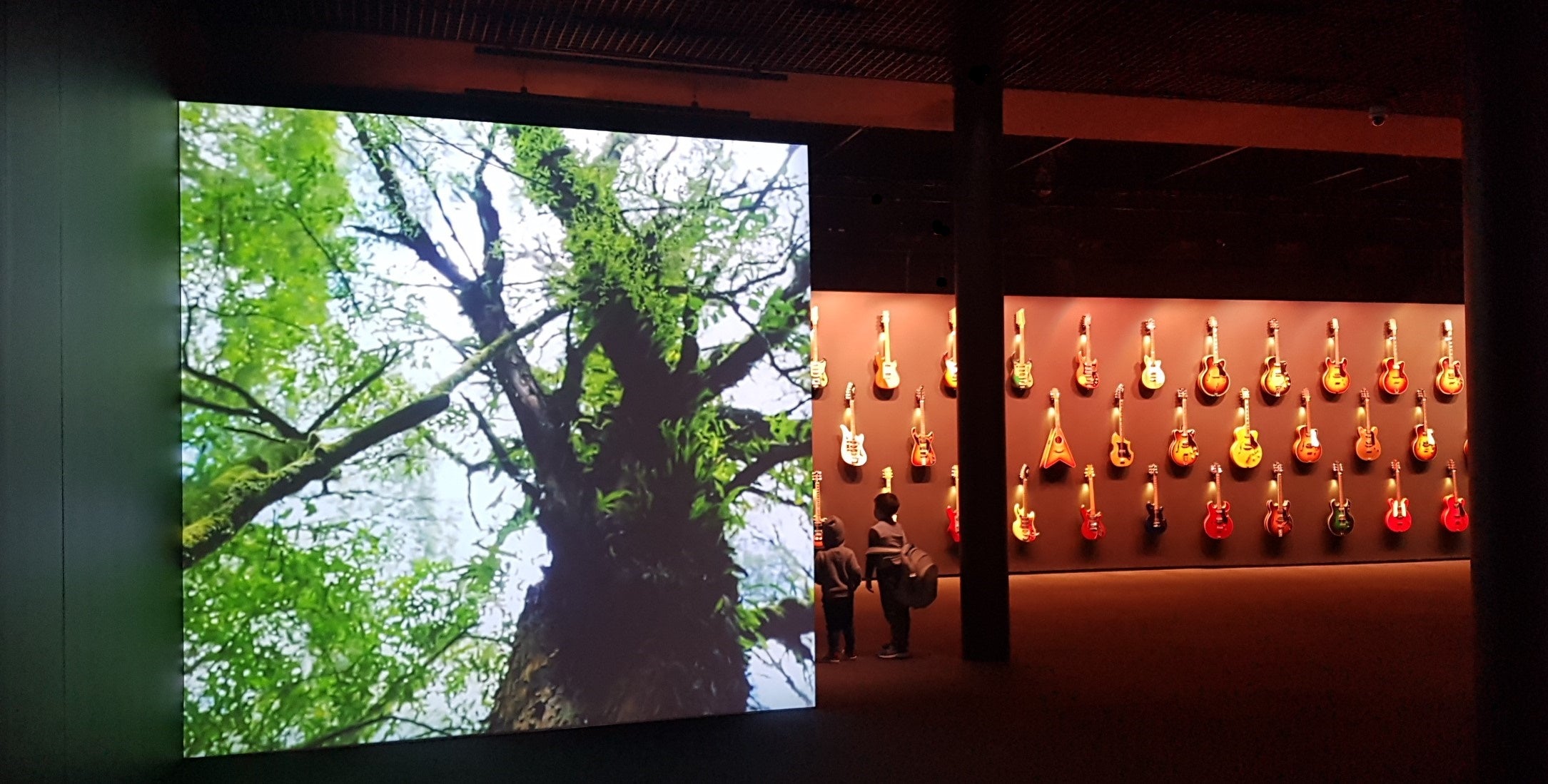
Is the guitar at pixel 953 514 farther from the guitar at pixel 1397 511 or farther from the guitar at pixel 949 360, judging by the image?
the guitar at pixel 1397 511

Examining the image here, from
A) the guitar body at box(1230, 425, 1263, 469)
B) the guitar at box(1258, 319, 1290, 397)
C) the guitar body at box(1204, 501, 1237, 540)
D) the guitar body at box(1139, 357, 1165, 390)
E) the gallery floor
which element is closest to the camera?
the gallery floor

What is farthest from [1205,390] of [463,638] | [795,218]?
[463,638]

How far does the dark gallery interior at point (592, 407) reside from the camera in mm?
3732

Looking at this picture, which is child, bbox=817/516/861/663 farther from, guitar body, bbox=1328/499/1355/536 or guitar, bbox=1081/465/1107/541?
guitar body, bbox=1328/499/1355/536

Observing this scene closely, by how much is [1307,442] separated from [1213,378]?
1.14 m

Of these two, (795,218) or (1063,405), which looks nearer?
(795,218)

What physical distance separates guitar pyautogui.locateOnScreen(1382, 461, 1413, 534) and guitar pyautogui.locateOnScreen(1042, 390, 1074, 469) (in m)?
3.32

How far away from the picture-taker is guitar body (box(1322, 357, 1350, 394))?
39.2ft

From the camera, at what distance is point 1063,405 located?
11.3 meters

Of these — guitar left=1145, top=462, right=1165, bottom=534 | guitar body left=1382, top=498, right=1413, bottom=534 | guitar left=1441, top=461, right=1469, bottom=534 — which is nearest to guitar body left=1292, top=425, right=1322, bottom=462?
guitar body left=1382, top=498, right=1413, bottom=534

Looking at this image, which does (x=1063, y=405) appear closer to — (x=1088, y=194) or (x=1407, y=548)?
(x=1088, y=194)

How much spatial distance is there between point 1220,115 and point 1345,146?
3.66 ft

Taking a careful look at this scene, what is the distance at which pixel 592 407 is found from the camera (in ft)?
16.9

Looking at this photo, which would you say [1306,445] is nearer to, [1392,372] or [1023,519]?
[1392,372]
